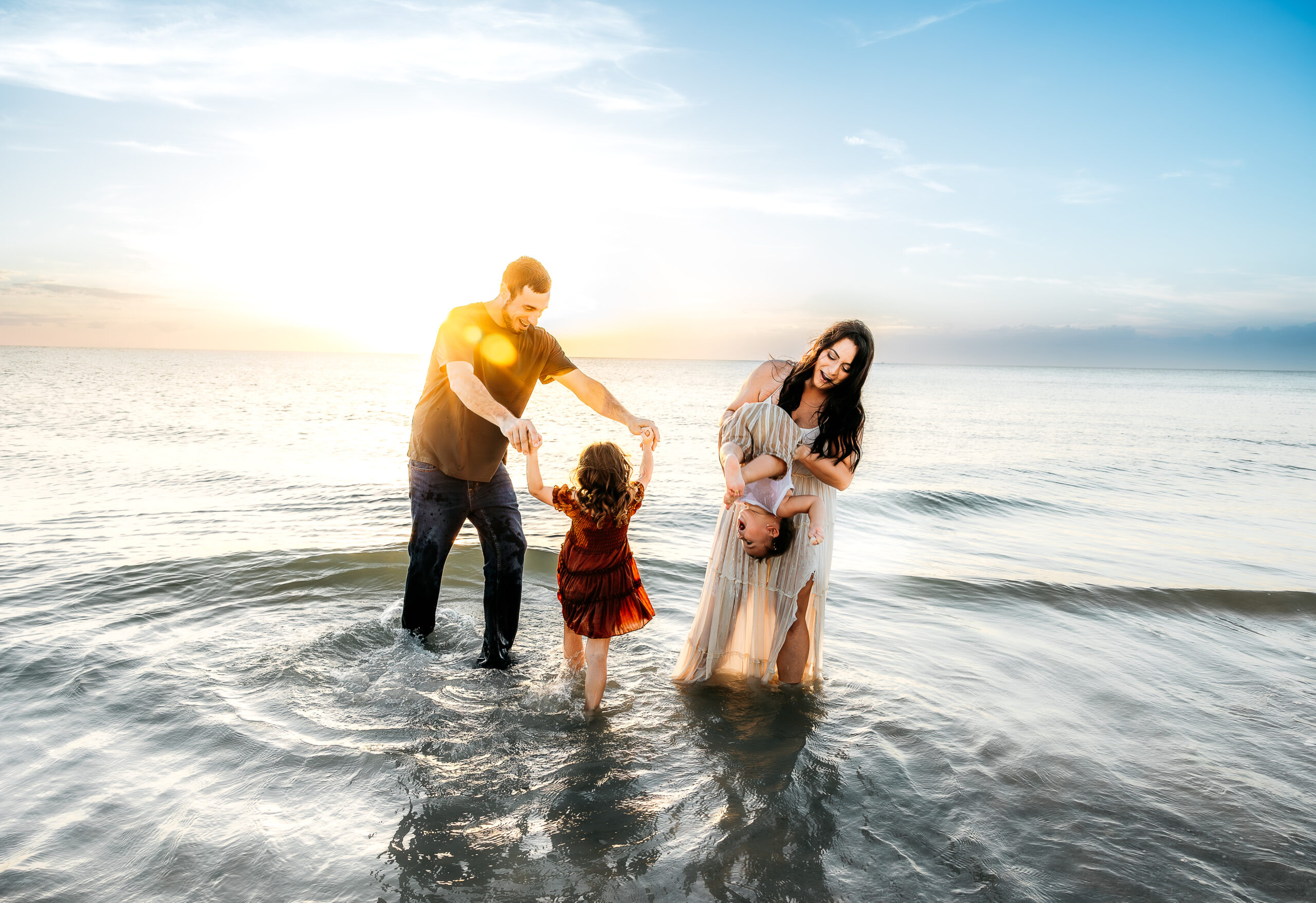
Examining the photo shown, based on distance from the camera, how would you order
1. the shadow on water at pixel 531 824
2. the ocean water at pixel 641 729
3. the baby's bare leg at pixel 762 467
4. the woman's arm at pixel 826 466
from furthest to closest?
the woman's arm at pixel 826 466
the baby's bare leg at pixel 762 467
the ocean water at pixel 641 729
the shadow on water at pixel 531 824

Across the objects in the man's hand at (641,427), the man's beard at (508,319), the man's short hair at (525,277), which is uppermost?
the man's short hair at (525,277)

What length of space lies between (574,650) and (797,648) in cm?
151

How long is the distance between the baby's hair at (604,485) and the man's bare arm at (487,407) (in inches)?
18.7

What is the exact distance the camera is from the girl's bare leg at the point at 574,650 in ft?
15.1

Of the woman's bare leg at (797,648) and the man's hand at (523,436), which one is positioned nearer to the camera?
the man's hand at (523,436)

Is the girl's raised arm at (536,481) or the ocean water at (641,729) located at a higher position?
the girl's raised arm at (536,481)

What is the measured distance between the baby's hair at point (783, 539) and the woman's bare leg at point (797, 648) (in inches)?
13.5

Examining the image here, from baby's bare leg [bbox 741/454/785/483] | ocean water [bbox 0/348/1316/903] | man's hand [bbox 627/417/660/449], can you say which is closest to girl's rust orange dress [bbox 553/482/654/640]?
man's hand [bbox 627/417/660/449]

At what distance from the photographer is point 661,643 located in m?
5.49

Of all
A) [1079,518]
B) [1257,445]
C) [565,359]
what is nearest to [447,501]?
[565,359]

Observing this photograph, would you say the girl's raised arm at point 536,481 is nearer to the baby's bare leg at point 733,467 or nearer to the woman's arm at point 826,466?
the baby's bare leg at point 733,467

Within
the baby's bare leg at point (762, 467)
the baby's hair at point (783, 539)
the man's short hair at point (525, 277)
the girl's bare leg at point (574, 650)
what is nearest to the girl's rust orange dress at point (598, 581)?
the girl's bare leg at point (574, 650)

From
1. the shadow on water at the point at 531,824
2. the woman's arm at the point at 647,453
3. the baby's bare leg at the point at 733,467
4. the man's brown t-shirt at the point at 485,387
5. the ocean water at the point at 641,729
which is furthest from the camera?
the man's brown t-shirt at the point at 485,387

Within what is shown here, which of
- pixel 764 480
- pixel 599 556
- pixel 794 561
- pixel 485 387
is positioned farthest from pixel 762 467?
pixel 485 387
